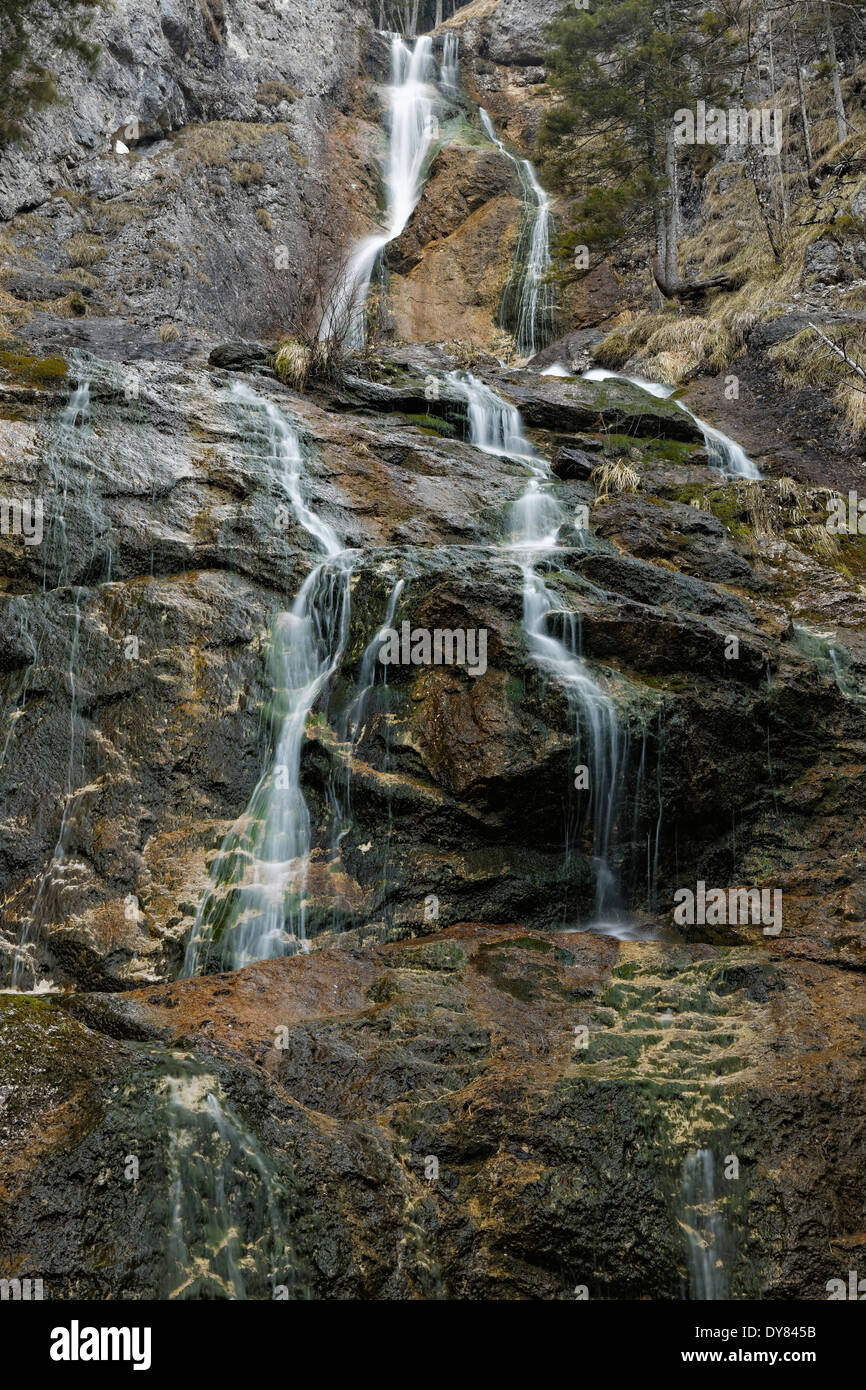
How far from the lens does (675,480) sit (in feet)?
41.7

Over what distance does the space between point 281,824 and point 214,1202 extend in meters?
3.47

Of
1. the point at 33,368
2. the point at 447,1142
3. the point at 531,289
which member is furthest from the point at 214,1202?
the point at 531,289

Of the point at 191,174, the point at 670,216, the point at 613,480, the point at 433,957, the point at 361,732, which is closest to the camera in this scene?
the point at 433,957

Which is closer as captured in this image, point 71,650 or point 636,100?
point 71,650

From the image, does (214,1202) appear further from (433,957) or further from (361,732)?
(361,732)

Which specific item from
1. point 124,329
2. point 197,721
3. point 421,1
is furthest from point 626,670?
point 421,1

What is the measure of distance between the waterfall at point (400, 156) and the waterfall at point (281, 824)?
1270 centimetres

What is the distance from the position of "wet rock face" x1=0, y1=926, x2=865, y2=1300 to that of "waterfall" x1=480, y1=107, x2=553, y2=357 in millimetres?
17923

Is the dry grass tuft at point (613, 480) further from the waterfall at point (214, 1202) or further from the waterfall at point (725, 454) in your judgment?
the waterfall at point (214, 1202)

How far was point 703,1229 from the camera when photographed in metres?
4.14

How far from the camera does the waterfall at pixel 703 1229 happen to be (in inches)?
158

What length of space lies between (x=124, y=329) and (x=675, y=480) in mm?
8503

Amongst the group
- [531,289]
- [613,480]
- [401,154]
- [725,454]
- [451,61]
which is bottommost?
[613,480]

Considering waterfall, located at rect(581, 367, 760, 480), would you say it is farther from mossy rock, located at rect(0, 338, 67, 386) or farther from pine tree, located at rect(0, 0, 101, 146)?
pine tree, located at rect(0, 0, 101, 146)
